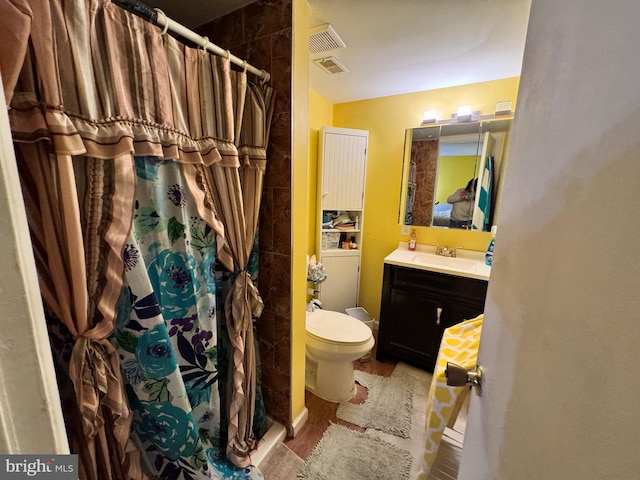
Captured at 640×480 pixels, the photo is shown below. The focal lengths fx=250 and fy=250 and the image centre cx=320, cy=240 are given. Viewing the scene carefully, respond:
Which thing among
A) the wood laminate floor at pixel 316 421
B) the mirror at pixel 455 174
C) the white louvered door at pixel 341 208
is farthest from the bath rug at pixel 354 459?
the mirror at pixel 455 174

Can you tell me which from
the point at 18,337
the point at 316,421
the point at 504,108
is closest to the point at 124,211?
the point at 18,337

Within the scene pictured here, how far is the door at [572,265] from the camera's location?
26 centimetres

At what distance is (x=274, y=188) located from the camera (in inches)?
Result: 49.6

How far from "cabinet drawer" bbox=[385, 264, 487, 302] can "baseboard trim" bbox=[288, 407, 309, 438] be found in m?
1.07

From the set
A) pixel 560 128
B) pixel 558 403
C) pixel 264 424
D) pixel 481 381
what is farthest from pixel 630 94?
pixel 264 424

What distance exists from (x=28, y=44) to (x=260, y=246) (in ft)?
3.20

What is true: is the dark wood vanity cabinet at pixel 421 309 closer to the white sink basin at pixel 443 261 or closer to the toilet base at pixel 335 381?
the white sink basin at pixel 443 261

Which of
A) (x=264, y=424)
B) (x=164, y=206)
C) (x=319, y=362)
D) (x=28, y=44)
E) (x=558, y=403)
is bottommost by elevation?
(x=264, y=424)

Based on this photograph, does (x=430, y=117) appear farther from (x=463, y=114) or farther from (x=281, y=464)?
(x=281, y=464)

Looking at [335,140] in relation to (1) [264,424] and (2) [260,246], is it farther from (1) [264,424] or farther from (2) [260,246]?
(1) [264,424]

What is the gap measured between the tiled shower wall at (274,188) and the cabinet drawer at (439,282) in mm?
981

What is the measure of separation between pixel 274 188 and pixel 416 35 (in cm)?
114

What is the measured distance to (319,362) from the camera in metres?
1.74

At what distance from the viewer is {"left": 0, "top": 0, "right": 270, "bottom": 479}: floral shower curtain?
599mm
